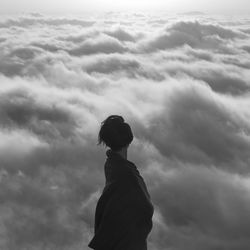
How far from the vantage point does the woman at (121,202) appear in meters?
3.79

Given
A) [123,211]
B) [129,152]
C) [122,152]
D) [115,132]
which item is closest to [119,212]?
[123,211]

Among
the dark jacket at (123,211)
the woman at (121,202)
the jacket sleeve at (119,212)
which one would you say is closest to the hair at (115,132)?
the woman at (121,202)

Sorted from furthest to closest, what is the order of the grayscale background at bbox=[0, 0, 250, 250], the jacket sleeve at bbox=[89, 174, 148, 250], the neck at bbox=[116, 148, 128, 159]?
1. the grayscale background at bbox=[0, 0, 250, 250]
2. the neck at bbox=[116, 148, 128, 159]
3. the jacket sleeve at bbox=[89, 174, 148, 250]

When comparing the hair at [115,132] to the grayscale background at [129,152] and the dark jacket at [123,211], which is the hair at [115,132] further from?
the grayscale background at [129,152]

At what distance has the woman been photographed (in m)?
3.79

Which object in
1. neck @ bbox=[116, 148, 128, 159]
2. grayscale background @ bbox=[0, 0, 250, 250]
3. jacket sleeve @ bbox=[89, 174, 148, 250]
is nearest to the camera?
jacket sleeve @ bbox=[89, 174, 148, 250]

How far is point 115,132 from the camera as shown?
12.6ft

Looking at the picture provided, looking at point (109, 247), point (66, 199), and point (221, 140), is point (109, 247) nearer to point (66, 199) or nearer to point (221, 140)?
point (66, 199)

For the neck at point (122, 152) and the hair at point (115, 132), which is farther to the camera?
the neck at point (122, 152)

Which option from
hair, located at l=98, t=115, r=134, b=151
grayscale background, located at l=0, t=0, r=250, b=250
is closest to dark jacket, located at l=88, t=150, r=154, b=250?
hair, located at l=98, t=115, r=134, b=151

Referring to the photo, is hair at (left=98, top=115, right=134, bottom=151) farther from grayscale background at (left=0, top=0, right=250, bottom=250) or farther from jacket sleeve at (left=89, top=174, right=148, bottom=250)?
grayscale background at (left=0, top=0, right=250, bottom=250)

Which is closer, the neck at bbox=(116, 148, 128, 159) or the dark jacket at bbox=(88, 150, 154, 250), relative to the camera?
the dark jacket at bbox=(88, 150, 154, 250)

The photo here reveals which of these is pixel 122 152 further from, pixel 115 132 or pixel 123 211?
pixel 123 211

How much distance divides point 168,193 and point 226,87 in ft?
271
